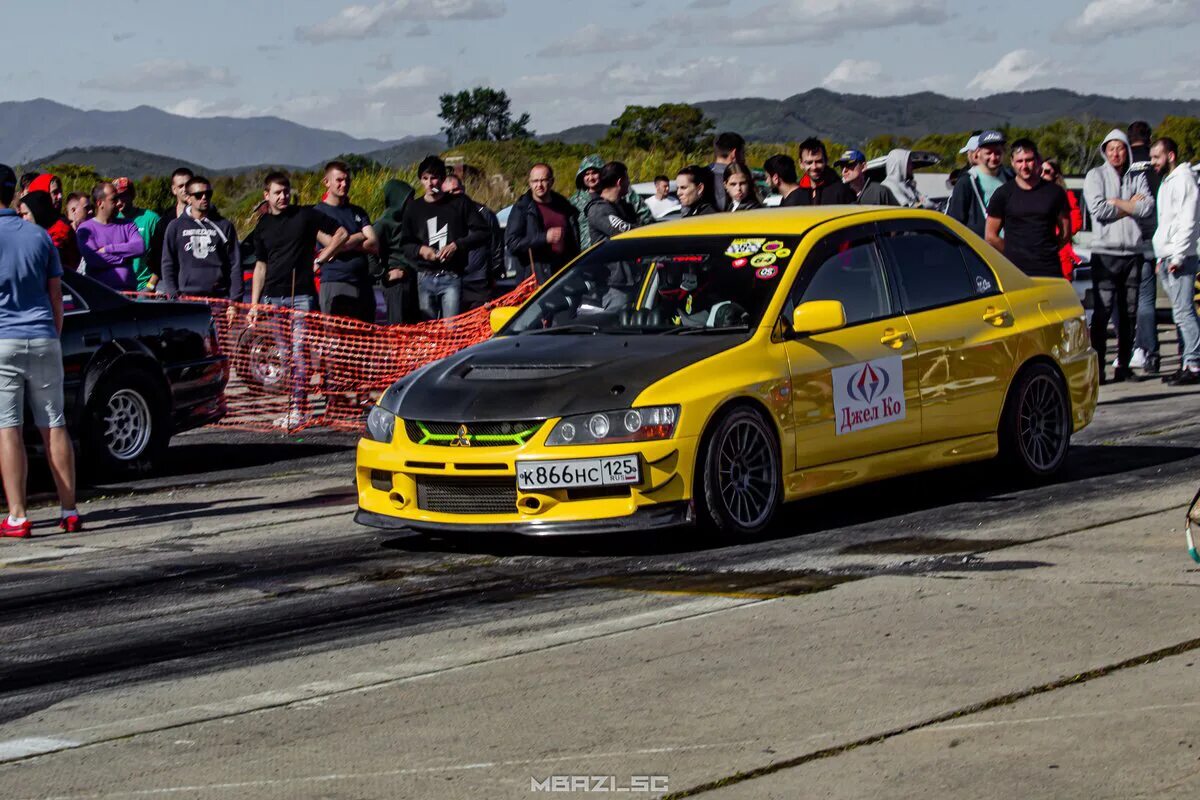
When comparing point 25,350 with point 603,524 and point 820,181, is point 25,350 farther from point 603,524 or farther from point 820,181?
point 820,181

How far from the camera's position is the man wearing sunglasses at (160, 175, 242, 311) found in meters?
16.1

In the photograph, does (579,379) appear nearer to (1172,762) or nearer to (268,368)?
(1172,762)

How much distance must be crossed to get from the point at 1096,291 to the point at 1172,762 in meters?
12.1

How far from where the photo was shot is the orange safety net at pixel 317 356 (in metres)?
15.4

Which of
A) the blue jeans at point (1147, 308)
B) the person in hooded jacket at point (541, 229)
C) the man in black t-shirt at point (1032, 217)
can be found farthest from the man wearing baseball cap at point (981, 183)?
the person in hooded jacket at point (541, 229)

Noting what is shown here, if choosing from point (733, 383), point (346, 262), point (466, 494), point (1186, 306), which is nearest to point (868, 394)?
point (733, 383)

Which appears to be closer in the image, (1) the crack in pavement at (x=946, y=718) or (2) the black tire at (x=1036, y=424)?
(1) the crack in pavement at (x=946, y=718)

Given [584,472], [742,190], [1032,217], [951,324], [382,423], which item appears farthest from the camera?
[1032,217]

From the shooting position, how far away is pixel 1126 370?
54.6ft

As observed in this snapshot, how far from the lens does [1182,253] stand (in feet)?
52.7

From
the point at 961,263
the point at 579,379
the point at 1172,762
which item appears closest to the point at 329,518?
the point at 579,379

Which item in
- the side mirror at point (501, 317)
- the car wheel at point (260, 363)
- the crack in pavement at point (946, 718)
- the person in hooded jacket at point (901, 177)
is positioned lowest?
the crack in pavement at point (946, 718)

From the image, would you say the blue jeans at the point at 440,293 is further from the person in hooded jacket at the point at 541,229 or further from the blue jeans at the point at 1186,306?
the blue jeans at the point at 1186,306

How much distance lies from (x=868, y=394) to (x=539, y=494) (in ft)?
6.22
